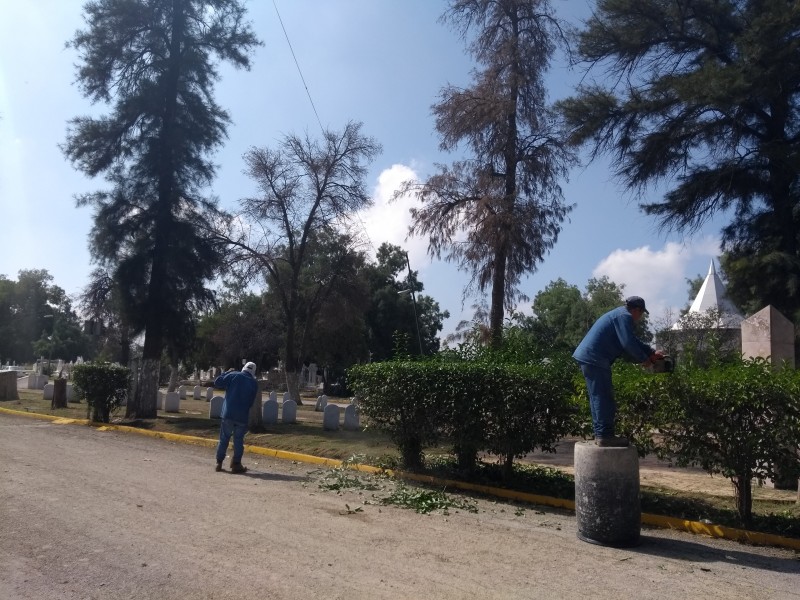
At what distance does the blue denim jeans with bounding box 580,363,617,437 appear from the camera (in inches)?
Result: 287

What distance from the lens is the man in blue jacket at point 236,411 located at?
11.3 metres

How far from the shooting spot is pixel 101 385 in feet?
62.8

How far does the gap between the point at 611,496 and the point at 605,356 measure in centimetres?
135

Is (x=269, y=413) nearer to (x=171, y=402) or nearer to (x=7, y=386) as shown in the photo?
(x=171, y=402)

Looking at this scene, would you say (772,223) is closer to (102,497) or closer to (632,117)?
(632,117)

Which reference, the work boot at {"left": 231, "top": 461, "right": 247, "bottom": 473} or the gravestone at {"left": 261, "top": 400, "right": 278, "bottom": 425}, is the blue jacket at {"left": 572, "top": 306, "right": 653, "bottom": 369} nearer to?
the work boot at {"left": 231, "top": 461, "right": 247, "bottom": 473}

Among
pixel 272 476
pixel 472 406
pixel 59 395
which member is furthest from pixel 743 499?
pixel 59 395

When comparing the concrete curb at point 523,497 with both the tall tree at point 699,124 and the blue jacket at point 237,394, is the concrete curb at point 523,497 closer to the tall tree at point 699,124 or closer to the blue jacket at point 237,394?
the blue jacket at point 237,394

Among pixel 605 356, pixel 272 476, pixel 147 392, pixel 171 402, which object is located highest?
pixel 605 356

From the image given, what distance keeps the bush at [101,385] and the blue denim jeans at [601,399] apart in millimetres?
15110

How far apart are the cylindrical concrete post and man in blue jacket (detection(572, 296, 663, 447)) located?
0.58 ft

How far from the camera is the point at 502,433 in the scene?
9.66 metres

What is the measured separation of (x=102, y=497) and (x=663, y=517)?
251 inches

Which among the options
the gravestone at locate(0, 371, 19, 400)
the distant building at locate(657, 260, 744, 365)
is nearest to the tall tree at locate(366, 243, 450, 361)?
the distant building at locate(657, 260, 744, 365)
